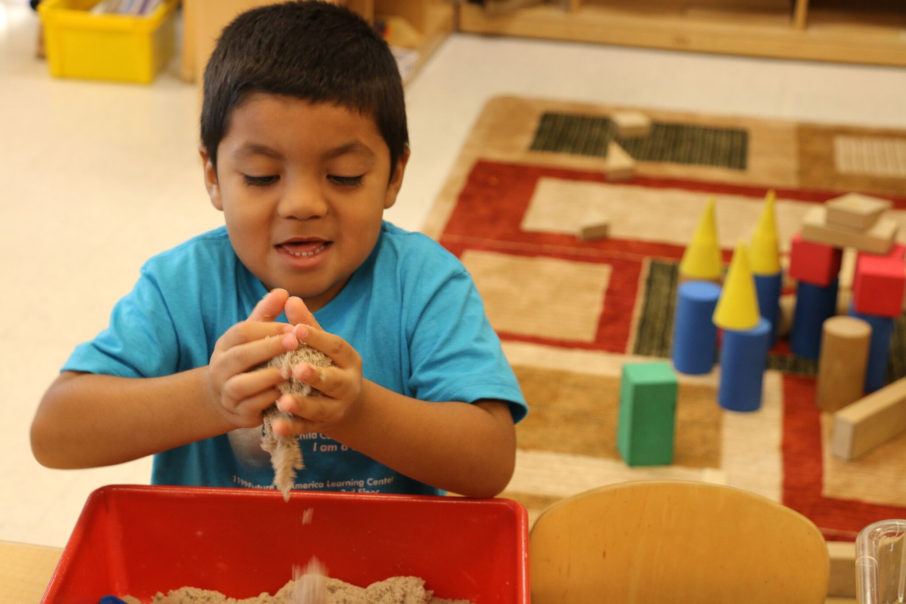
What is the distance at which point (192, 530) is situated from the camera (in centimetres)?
64

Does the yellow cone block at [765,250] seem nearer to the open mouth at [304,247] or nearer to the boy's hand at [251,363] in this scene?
the open mouth at [304,247]

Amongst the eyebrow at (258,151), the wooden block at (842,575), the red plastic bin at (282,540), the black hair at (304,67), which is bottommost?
the wooden block at (842,575)

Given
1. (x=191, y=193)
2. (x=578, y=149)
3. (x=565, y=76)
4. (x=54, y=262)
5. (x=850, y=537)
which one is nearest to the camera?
(x=850, y=537)

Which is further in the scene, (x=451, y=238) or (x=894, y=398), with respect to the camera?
Result: (x=451, y=238)

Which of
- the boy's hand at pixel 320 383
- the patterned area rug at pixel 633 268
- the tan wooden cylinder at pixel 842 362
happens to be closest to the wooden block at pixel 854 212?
the tan wooden cylinder at pixel 842 362

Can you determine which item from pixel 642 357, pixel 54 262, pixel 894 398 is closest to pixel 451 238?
pixel 642 357

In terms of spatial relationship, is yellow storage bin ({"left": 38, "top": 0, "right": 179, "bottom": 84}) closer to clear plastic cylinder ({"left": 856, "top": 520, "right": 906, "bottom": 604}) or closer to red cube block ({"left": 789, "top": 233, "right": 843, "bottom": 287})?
red cube block ({"left": 789, "top": 233, "right": 843, "bottom": 287})

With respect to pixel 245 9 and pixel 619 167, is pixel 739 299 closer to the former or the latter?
pixel 619 167

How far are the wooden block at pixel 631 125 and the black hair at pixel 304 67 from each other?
6.56ft

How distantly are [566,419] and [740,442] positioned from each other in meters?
0.27

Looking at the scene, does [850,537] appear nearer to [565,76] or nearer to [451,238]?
[451,238]

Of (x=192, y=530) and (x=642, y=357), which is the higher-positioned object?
(x=192, y=530)

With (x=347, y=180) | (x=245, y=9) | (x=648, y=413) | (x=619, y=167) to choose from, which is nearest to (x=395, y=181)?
(x=347, y=180)

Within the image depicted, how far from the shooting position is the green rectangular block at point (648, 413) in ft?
4.64
